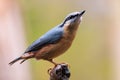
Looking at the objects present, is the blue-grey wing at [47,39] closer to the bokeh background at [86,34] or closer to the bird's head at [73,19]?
the bird's head at [73,19]

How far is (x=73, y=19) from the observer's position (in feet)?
11.7

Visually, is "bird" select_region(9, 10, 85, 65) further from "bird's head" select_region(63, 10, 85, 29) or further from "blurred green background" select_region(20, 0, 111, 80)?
"blurred green background" select_region(20, 0, 111, 80)

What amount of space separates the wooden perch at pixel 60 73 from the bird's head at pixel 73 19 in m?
0.28

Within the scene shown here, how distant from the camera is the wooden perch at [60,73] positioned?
11.1 ft

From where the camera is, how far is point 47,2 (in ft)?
25.2

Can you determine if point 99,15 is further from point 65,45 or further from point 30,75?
point 65,45

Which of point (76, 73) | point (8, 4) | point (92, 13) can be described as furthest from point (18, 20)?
point (92, 13)

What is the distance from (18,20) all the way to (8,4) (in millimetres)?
292

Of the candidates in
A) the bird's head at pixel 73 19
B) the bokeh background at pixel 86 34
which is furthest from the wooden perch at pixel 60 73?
the bokeh background at pixel 86 34

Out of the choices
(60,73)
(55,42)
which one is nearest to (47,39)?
(55,42)

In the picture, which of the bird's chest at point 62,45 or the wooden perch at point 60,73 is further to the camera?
the bird's chest at point 62,45

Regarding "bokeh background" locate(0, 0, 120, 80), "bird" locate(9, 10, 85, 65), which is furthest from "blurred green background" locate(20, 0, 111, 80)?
"bird" locate(9, 10, 85, 65)

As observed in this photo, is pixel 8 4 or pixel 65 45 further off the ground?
pixel 8 4

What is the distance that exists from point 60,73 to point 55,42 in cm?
30
